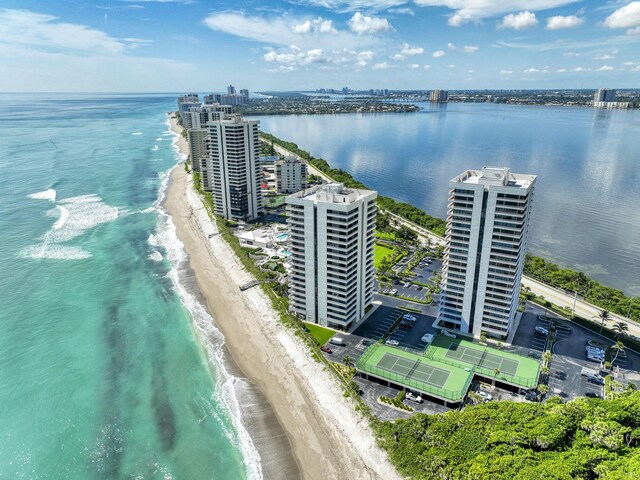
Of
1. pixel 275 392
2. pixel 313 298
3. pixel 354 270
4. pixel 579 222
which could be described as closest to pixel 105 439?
pixel 275 392

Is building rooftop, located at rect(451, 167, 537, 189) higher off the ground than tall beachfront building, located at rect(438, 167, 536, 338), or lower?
higher

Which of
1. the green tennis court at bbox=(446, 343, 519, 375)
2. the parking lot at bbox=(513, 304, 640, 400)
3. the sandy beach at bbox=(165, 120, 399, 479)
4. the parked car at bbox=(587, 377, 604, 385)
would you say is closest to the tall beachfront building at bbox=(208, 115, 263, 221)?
the sandy beach at bbox=(165, 120, 399, 479)

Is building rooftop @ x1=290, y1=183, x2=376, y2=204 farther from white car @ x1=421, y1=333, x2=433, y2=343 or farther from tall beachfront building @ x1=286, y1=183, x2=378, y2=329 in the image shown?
white car @ x1=421, y1=333, x2=433, y2=343

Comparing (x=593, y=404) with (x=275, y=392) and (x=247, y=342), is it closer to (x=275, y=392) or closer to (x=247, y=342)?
(x=275, y=392)

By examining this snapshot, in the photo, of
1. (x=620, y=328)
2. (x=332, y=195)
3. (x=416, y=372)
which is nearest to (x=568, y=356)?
(x=620, y=328)

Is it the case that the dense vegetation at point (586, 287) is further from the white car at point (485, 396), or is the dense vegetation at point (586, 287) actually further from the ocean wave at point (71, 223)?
the ocean wave at point (71, 223)

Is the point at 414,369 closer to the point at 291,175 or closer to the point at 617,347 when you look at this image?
the point at 617,347
